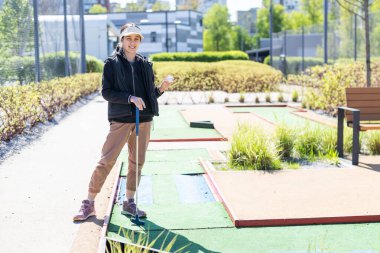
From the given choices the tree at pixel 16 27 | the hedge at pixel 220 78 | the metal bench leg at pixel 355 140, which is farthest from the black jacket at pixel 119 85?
the hedge at pixel 220 78

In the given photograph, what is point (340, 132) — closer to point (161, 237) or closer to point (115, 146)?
point (115, 146)

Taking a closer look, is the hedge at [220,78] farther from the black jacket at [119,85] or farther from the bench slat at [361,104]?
the black jacket at [119,85]

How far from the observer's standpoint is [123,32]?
5.54m

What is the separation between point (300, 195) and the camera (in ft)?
21.6

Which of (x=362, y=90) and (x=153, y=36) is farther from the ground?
(x=153, y=36)

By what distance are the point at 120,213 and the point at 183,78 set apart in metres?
20.8

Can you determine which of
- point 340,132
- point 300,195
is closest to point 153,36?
point 340,132

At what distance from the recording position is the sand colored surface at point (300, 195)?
5652 mm

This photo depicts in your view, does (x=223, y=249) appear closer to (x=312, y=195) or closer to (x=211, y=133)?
(x=312, y=195)

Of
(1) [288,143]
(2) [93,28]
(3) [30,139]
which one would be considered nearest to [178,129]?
(3) [30,139]

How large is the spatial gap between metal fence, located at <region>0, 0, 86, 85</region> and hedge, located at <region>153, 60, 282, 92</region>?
6661mm

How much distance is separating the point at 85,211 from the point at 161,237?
909 mm

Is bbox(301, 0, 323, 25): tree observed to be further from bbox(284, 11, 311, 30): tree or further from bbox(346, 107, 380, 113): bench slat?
bbox(346, 107, 380, 113): bench slat

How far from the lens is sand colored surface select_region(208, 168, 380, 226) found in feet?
18.5
